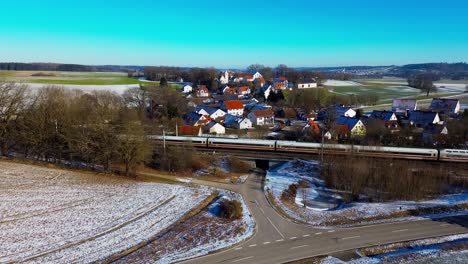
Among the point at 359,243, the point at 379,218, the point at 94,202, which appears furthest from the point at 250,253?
the point at 94,202

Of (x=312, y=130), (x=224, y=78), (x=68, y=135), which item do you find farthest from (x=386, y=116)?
(x=224, y=78)

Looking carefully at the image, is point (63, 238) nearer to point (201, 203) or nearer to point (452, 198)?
point (201, 203)

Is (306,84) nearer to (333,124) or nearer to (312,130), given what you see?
(333,124)

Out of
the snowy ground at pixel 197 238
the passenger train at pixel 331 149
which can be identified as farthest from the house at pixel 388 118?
the snowy ground at pixel 197 238

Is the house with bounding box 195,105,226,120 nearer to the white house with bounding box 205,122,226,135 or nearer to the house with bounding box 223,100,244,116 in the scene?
the house with bounding box 223,100,244,116

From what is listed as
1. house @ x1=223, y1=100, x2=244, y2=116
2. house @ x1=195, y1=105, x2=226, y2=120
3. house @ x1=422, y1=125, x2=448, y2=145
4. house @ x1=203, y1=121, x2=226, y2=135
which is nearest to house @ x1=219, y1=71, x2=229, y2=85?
house @ x1=223, y1=100, x2=244, y2=116

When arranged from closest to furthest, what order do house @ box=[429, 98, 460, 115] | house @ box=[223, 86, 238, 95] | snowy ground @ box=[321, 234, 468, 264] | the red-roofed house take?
snowy ground @ box=[321, 234, 468, 264], house @ box=[429, 98, 460, 115], house @ box=[223, 86, 238, 95], the red-roofed house

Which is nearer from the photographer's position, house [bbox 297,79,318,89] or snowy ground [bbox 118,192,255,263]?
snowy ground [bbox 118,192,255,263]
